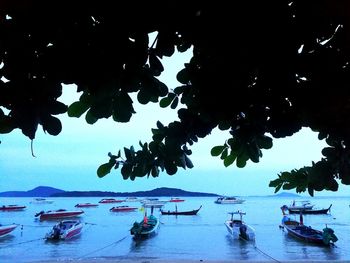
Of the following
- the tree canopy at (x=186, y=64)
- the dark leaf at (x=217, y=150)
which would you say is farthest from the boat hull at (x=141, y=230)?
the tree canopy at (x=186, y=64)

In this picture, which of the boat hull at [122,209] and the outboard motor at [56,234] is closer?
the outboard motor at [56,234]

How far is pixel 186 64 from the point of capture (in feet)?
7.84

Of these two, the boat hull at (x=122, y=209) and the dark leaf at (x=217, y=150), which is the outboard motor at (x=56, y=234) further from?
the boat hull at (x=122, y=209)

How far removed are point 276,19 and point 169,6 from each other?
57cm

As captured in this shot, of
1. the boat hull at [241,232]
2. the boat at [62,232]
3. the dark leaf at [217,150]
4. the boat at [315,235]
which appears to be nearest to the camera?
the dark leaf at [217,150]

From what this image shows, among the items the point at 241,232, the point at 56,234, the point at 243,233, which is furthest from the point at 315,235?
the point at 56,234

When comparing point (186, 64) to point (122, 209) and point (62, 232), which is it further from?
point (122, 209)

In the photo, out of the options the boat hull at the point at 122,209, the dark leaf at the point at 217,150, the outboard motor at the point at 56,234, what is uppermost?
the dark leaf at the point at 217,150

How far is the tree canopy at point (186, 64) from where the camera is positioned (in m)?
1.80

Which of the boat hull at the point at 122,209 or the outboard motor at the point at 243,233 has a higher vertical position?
the boat hull at the point at 122,209

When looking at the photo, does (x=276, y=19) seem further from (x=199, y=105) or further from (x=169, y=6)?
(x=199, y=105)

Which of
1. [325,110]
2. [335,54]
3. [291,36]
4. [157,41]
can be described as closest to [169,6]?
[157,41]

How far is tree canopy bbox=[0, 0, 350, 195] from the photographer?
1798 mm

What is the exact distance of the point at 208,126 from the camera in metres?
2.77
